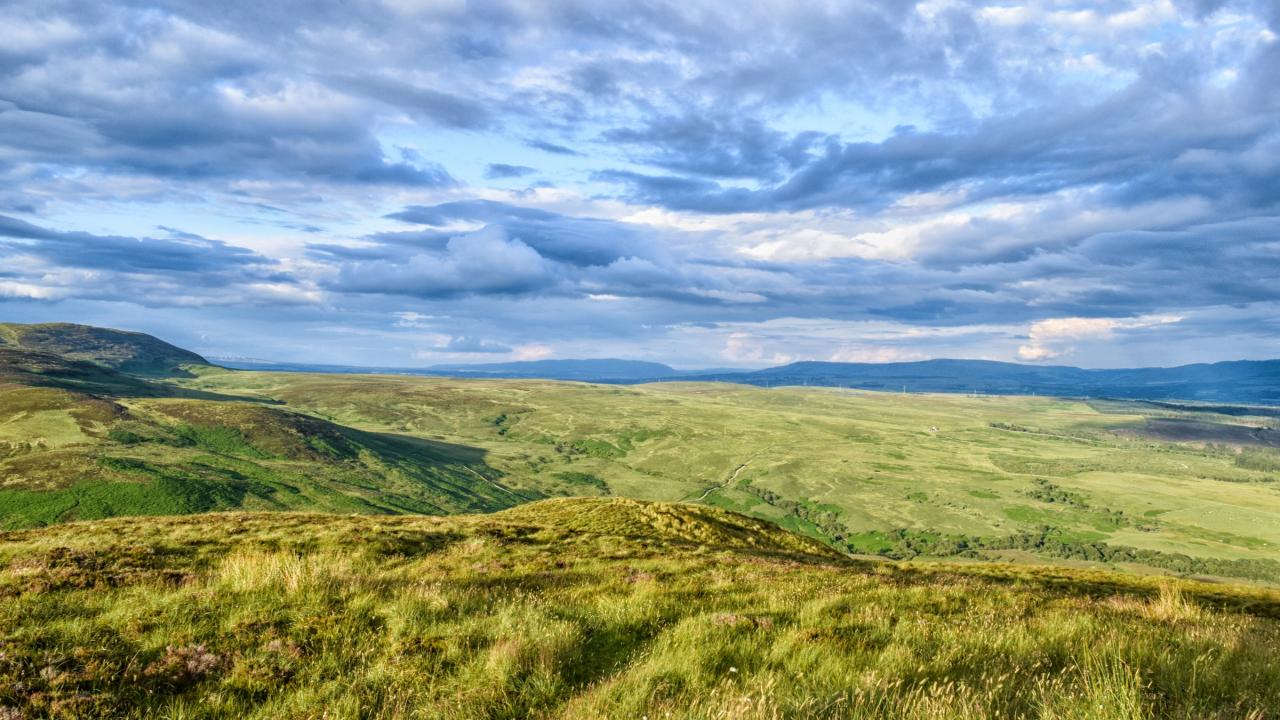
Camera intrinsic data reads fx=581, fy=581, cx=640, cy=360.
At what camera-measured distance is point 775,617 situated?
10.5m

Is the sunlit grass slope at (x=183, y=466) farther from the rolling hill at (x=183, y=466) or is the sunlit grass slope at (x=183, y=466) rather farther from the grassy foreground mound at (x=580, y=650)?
the grassy foreground mound at (x=580, y=650)

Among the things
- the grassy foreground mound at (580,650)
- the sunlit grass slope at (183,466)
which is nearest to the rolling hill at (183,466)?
the sunlit grass slope at (183,466)

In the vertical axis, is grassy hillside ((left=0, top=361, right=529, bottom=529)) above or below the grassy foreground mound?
below

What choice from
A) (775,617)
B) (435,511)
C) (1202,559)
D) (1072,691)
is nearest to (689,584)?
(775,617)

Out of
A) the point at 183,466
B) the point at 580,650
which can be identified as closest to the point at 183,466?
the point at 183,466

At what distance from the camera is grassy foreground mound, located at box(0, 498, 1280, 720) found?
20.3 feet

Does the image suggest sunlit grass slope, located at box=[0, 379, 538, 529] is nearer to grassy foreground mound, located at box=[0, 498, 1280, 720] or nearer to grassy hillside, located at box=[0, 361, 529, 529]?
grassy hillside, located at box=[0, 361, 529, 529]

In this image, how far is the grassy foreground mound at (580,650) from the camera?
6.19 metres

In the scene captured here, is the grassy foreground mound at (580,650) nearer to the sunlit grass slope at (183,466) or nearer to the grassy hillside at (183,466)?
the grassy hillside at (183,466)

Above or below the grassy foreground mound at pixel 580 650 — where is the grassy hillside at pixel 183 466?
below

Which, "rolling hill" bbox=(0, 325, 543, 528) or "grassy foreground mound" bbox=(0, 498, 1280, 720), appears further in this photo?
"rolling hill" bbox=(0, 325, 543, 528)

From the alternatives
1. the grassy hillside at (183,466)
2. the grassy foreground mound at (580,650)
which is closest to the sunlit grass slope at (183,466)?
the grassy hillside at (183,466)

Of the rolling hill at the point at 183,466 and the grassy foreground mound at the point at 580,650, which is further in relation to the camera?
the rolling hill at the point at 183,466

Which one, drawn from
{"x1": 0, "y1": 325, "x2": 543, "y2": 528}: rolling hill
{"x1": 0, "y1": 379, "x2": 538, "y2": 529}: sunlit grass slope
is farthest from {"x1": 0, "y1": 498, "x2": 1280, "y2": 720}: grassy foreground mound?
{"x1": 0, "y1": 379, "x2": 538, "y2": 529}: sunlit grass slope
